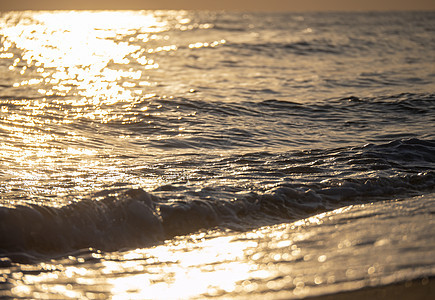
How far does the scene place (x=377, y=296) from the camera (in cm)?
306

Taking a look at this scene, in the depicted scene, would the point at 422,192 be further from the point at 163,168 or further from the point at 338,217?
the point at 163,168

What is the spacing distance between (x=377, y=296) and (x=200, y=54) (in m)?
22.0

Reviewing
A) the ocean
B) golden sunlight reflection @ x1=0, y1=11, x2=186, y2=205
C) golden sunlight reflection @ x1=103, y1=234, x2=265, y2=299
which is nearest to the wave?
the ocean

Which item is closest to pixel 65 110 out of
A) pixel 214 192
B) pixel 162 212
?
pixel 214 192

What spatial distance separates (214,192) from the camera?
18.4ft

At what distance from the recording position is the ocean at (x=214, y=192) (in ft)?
11.4

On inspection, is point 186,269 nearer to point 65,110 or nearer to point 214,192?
point 214,192

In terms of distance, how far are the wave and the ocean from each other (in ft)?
0.06

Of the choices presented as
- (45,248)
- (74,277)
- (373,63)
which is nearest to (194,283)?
(74,277)

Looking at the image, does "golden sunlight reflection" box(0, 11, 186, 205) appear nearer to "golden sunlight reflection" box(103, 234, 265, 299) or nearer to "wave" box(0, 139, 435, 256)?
"wave" box(0, 139, 435, 256)

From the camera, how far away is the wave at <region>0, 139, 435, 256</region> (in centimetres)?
449

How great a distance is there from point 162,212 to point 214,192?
805 millimetres

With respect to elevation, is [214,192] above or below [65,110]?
below

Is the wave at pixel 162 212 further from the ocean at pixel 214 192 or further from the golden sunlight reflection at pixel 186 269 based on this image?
the golden sunlight reflection at pixel 186 269
